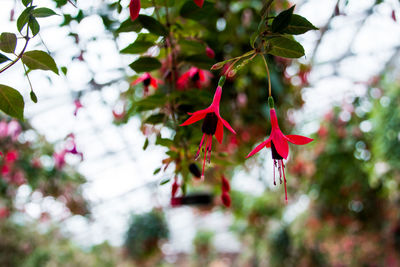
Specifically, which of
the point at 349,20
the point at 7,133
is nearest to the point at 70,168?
the point at 7,133

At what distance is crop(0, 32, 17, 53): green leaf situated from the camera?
0.41 meters

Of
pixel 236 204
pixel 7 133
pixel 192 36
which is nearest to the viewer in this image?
pixel 192 36

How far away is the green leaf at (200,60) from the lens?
0.61 meters

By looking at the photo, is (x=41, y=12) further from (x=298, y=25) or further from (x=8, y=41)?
(x=298, y=25)

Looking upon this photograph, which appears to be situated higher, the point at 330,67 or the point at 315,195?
the point at 330,67

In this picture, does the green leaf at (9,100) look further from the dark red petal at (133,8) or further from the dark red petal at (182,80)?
the dark red petal at (182,80)

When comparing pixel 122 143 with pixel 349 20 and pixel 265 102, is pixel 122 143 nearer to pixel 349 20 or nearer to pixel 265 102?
pixel 349 20

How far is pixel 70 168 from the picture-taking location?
7.82ft

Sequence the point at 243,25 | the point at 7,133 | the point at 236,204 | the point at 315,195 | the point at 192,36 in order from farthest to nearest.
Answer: the point at 236,204 < the point at 315,195 < the point at 7,133 < the point at 243,25 < the point at 192,36

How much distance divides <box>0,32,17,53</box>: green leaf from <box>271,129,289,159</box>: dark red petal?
0.34m

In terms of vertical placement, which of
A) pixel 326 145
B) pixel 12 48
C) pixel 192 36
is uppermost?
pixel 12 48

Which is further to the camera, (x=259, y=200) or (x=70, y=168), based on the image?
(x=259, y=200)

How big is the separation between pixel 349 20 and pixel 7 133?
258cm

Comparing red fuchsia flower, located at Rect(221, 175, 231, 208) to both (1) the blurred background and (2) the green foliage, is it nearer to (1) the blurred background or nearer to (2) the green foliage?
(1) the blurred background
